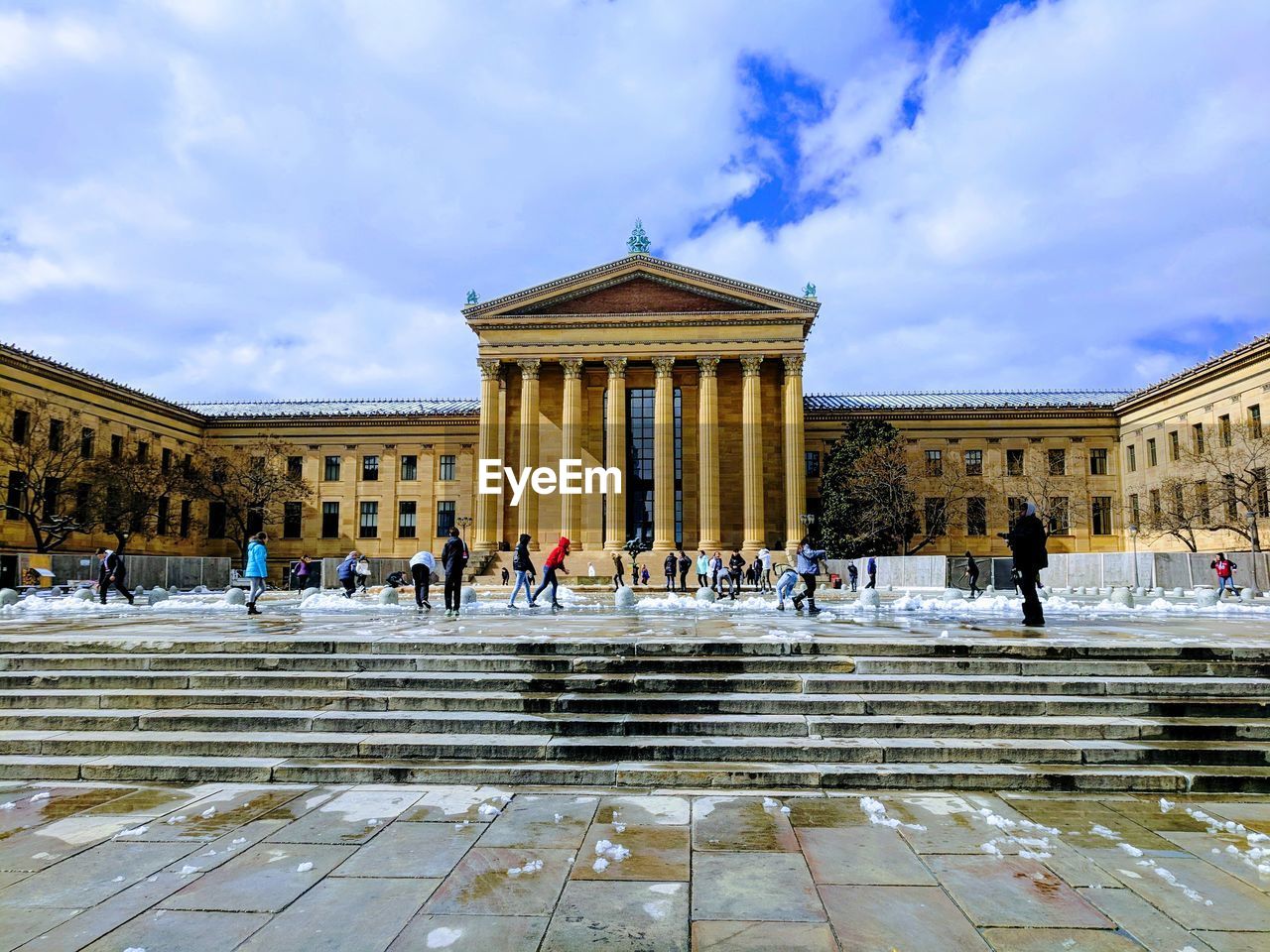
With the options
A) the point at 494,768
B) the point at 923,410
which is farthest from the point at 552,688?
the point at 923,410

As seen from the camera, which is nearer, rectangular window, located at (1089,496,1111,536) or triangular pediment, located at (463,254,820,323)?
triangular pediment, located at (463,254,820,323)

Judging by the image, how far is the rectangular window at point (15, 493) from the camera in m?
41.3

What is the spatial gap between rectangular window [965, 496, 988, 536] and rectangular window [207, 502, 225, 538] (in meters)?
53.5

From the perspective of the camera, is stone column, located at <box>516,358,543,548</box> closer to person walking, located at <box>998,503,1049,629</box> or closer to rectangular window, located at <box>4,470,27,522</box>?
rectangular window, located at <box>4,470,27,522</box>

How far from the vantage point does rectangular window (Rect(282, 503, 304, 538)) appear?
198ft

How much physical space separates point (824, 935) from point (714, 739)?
3428 mm

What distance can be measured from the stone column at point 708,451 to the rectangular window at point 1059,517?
2261 centimetres

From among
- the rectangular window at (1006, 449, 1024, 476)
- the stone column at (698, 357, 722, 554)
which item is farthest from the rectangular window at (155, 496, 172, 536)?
the rectangular window at (1006, 449, 1024, 476)

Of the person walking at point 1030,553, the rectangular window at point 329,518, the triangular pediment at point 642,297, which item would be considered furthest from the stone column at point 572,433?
the person walking at point 1030,553

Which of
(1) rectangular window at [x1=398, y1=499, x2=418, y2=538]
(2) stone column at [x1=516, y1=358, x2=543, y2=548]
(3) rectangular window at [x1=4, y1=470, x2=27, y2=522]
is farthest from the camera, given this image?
(1) rectangular window at [x1=398, y1=499, x2=418, y2=538]

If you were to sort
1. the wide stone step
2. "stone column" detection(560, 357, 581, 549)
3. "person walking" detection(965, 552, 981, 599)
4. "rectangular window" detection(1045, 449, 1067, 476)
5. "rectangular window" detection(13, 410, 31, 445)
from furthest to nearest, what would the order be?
"rectangular window" detection(1045, 449, 1067, 476) < "stone column" detection(560, 357, 581, 549) < "rectangular window" detection(13, 410, 31, 445) < "person walking" detection(965, 552, 981, 599) < the wide stone step

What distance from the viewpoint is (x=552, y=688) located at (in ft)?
28.7

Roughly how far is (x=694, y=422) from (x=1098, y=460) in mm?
29528

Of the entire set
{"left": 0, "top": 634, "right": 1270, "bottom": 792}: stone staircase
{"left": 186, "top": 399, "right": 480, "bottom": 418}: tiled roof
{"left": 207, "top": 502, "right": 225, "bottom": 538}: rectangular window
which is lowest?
{"left": 0, "top": 634, "right": 1270, "bottom": 792}: stone staircase
